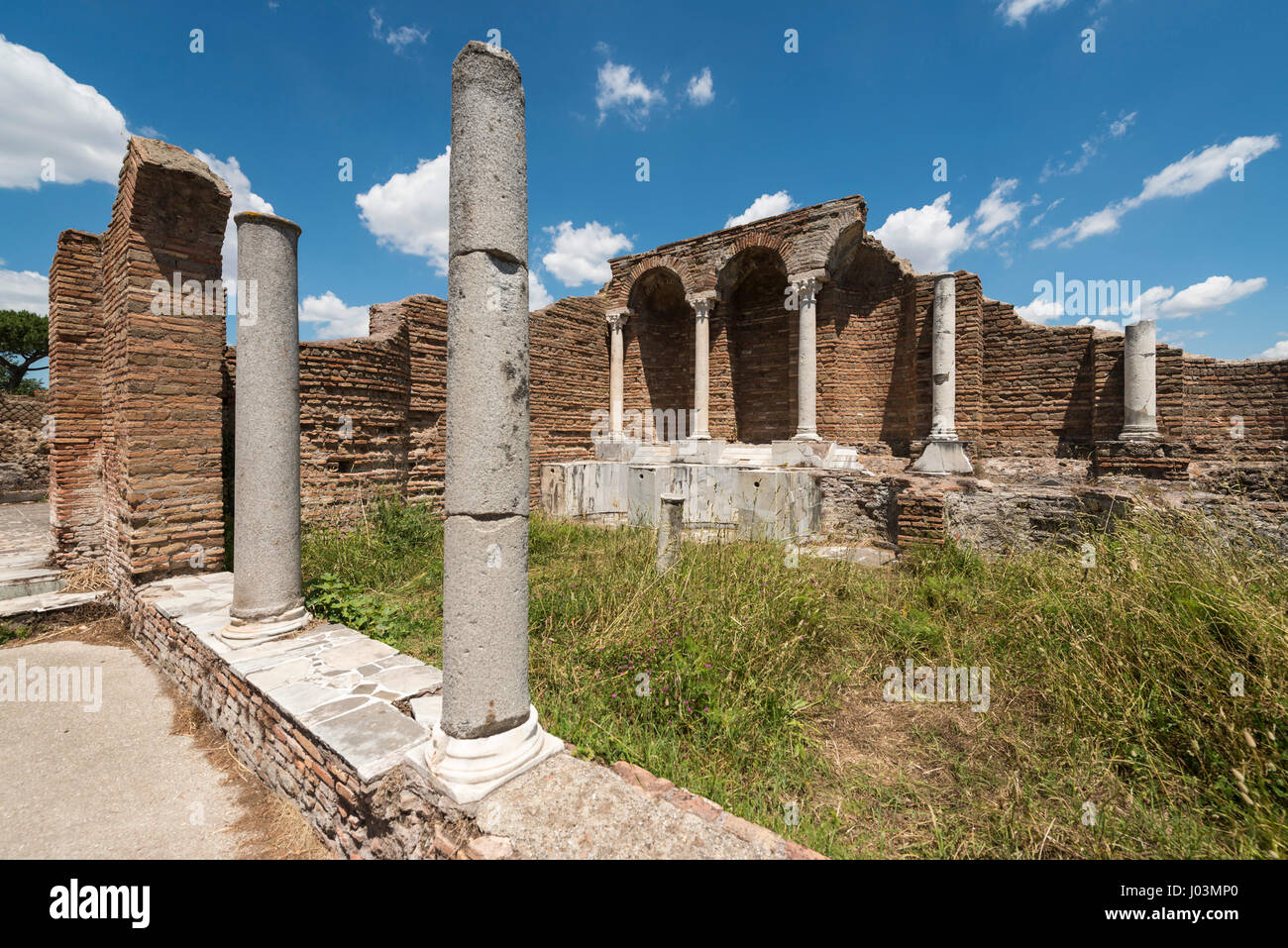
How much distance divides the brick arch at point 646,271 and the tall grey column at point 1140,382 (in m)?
8.61

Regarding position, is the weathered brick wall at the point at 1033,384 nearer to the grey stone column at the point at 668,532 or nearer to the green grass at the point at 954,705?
the green grass at the point at 954,705

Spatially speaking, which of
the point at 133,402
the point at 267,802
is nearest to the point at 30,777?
the point at 267,802

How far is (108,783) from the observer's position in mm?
3053

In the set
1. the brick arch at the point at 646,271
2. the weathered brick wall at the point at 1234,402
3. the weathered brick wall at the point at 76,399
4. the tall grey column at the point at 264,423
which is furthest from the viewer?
the brick arch at the point at 646,271

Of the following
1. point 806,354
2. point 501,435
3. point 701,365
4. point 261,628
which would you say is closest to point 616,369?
point 701,365

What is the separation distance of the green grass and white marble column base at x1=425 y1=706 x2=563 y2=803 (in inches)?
17.7

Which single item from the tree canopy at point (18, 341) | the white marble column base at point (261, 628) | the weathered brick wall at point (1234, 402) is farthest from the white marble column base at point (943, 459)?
the tree canopy at point (18, 341)

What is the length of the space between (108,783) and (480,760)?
2.71 metres

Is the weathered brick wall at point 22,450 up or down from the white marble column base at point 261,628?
up

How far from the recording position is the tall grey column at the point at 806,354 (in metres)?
10.8

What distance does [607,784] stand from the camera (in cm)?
214

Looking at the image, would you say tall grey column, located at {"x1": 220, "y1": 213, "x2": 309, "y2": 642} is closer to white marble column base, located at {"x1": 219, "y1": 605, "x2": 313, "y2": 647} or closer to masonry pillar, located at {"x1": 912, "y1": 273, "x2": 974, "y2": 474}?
white marble column base, located at {"x1": 219, "y1": 605, "x2": 313, "y2": 647}

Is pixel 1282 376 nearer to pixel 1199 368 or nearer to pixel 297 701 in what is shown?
pixel 1199 368
